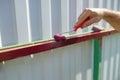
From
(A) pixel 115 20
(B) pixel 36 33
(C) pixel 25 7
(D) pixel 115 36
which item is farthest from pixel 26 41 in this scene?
(D) pixel 115 36

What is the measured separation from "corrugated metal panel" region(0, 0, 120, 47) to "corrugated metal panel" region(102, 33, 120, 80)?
497 millimetres

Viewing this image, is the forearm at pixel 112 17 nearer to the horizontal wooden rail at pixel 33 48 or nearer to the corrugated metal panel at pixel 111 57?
the horizontal wooden rail at pixel 33 48

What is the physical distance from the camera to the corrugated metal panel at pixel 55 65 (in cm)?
115

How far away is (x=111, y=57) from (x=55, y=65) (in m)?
0.73

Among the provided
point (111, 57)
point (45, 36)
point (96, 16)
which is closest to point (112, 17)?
point (96, 16)

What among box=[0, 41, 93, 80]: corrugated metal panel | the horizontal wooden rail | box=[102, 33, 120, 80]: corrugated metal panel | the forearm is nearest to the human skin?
the forearm

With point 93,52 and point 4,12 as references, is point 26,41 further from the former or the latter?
point 93,52

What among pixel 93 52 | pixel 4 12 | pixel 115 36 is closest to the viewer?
pixel 4 12

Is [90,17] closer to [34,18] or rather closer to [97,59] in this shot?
[34,18]

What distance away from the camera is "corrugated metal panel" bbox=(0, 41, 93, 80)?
1.15 metres

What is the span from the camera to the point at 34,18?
1172 mm

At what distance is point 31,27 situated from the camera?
1.17m

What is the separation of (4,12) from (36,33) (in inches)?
9.8

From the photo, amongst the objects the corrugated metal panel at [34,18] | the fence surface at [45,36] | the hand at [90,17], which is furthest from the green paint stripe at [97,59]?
the hand at [90,17]
